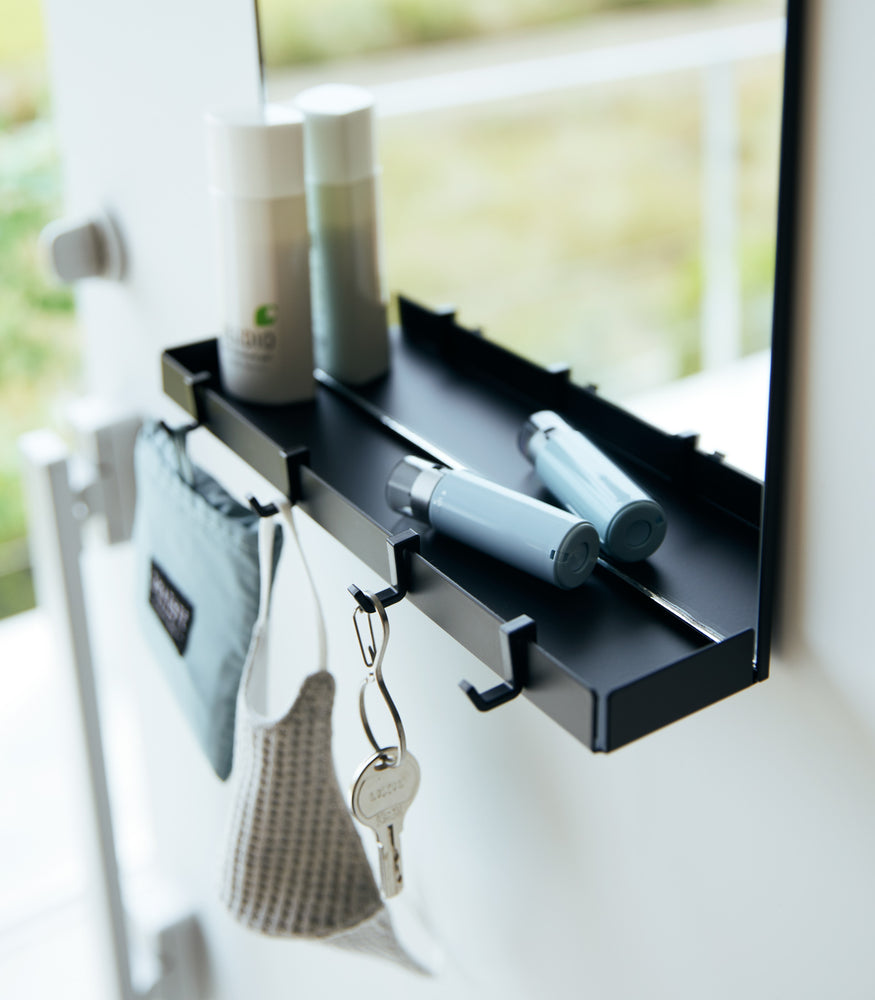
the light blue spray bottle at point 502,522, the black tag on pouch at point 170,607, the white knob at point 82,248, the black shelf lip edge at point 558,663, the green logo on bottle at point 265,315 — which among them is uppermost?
the green logo on bottle at point 265,315

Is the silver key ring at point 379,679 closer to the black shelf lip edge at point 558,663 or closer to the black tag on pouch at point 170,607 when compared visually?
the black shelf lip edge at point 558,663

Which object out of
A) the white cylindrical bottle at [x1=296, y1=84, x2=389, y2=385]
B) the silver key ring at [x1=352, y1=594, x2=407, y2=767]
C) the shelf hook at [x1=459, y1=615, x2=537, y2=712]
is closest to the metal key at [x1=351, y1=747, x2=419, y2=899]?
the silver key ring at [x1=352, y1=594, x2=407, y2=767]

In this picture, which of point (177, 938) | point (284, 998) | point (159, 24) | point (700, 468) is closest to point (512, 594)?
point (700, 468)

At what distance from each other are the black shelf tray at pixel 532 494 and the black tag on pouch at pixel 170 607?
0.49 ft

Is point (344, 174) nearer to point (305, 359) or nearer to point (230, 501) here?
point (305, 359)

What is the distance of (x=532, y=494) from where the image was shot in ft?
1.73

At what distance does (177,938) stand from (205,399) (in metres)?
0.74

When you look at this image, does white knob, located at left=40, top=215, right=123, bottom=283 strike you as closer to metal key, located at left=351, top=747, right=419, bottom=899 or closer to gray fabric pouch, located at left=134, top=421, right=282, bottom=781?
gray fabric pouch, located at left=134, top=421, right=282, bottom=781

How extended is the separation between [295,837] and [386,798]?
14 cm

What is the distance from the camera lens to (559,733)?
57 centimetres

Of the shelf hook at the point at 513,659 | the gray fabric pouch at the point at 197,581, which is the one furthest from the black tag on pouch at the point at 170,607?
the shelf hook at the point at 513,659

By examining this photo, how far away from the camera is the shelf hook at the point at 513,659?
15.8 inches

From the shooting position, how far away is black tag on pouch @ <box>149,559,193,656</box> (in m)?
0.73

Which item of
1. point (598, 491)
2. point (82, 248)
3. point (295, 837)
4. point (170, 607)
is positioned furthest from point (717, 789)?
point (82, 248)
